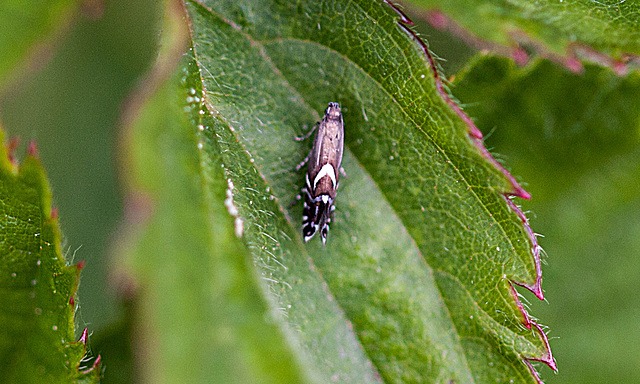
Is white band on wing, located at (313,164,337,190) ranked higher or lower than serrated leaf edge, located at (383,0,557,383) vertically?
lower

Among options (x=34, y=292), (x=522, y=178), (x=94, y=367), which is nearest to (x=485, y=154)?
(x=522, y=178)

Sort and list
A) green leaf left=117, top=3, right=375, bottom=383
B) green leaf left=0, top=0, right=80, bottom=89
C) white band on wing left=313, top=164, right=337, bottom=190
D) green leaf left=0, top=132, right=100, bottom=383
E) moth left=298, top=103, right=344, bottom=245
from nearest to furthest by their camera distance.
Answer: green leaf left=117, top=3, right=375, bottom=383 → green leaf left=0, top=132, right=100, bottom=383 → moth left=298, top=103, right=344, bottom=245 → white band on wing left=313, top=164, right=337, bottom=190 → green leaf left=0, top=0, right=80, bottom=89

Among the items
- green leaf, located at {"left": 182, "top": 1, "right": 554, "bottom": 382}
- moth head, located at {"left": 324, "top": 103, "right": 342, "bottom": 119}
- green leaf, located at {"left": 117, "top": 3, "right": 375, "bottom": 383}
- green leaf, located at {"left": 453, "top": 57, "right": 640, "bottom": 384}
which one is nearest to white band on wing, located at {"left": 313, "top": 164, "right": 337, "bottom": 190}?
green leaf, located at {"left": 182, "top": 1, "right": 554, "bottom": 382}

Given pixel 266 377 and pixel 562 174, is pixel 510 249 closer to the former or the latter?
pixel 562 174

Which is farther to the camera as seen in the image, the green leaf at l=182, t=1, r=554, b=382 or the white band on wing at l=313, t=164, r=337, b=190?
the white band on wing at l=313, t=164, r=337, b=190

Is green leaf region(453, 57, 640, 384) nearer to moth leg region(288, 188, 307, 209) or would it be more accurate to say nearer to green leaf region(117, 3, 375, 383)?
moth leg region(288, 188, 307, 209)

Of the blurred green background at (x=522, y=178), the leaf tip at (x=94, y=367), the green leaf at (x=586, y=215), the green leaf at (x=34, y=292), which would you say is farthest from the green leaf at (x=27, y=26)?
the green leaf at (x=586, y=215)

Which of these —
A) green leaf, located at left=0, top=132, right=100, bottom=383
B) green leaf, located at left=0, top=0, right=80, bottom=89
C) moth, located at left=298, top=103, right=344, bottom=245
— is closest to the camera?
green leaf, located at left=0, top=132, right=100, bottom=383

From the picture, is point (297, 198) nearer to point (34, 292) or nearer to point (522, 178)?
point (34, 292)
